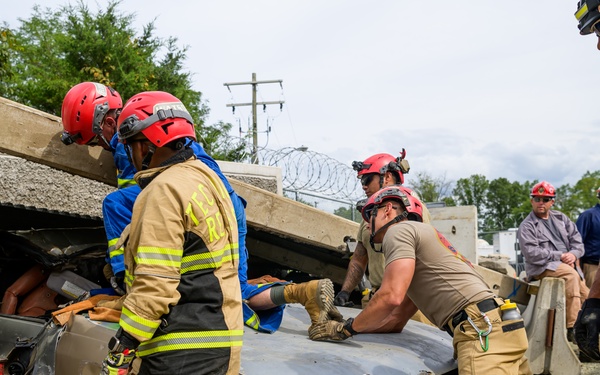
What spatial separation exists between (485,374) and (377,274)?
211 cm

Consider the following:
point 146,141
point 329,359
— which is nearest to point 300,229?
point 329,359

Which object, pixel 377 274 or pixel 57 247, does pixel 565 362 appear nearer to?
pixel 377 274

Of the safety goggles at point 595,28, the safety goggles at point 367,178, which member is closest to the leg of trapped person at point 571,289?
the safety goggles at point 367,178

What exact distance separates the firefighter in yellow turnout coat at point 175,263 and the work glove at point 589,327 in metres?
2.20

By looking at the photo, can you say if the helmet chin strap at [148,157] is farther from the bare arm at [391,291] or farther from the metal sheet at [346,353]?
the bare arm at [391,291]

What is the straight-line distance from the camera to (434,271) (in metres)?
4.16

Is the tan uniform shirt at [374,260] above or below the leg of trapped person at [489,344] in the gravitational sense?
above

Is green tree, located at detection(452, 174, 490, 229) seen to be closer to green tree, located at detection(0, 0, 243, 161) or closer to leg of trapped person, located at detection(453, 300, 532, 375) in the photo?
green tree, located at detection(0, 0, 243, 161)

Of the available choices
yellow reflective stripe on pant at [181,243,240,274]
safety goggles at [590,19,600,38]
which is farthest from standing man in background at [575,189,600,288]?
A: yellow reflective stripe on pant at [181,243,240,274]

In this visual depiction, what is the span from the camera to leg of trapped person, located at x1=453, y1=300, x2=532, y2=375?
389cm

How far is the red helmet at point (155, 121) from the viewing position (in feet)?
10.1

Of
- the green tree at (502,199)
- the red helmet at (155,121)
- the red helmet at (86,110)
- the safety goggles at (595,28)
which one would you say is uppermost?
the safety goggles at (595,28)

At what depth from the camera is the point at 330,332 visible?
4375mm

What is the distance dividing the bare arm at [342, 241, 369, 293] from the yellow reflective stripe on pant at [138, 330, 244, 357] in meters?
3.07
